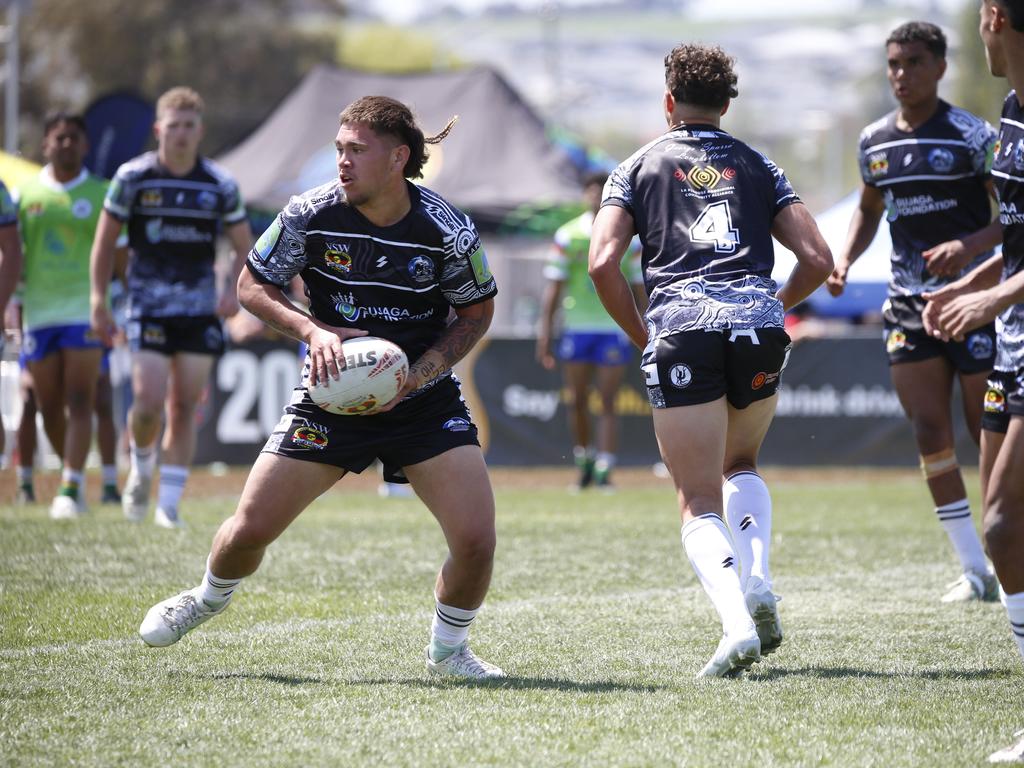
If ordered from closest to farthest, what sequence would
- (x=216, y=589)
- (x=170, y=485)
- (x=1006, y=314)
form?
(x=1006, y=314) → (x=216, y=589) → (x=170, y=485)

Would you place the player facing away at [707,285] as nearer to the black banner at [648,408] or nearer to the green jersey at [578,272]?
the green jersey at [578,272]

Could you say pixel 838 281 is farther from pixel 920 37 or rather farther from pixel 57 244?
pixel 57 244

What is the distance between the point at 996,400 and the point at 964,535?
275 centimetres

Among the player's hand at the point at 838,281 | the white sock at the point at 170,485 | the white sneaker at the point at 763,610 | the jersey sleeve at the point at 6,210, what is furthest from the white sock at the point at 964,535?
the jersey sleeve at the point at 6,210

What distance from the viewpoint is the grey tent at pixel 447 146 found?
70.4 ft

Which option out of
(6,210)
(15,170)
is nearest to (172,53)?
(15,170)

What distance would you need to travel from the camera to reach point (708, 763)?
4000mm

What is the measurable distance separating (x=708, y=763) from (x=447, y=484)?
1.51 metres

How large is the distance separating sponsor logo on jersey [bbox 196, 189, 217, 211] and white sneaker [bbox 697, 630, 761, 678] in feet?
17.5

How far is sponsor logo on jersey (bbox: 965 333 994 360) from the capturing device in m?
7.01

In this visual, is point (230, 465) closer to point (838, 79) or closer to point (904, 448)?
point (904, 448)

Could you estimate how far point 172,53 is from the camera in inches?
1791

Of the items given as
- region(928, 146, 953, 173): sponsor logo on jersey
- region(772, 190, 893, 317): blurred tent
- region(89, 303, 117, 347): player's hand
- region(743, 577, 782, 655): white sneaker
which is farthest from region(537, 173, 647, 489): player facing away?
region(743, 577, 782, 655): white sneaker

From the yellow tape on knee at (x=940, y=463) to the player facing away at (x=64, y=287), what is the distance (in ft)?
18.7
